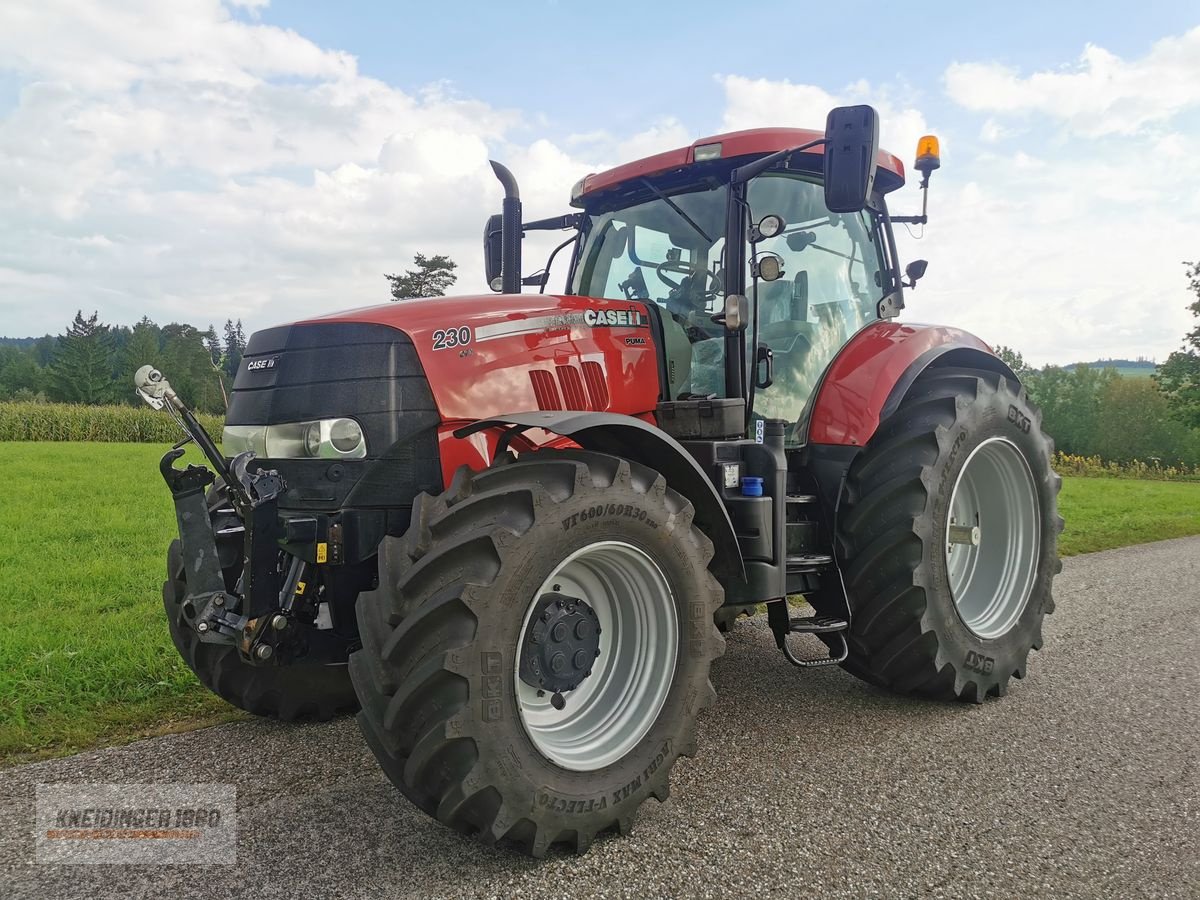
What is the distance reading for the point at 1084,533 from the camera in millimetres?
10586

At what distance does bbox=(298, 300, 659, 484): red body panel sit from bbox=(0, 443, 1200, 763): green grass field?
194cm

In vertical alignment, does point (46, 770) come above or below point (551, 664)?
below

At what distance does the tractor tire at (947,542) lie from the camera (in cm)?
377

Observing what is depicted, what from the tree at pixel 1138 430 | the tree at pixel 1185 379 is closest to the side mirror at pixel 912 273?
the tree at pixel 1185 379

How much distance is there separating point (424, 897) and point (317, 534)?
117cm

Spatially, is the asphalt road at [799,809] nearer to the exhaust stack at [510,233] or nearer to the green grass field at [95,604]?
the green grass field at [95,604]

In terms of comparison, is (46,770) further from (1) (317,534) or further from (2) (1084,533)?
(2) (1084,533)

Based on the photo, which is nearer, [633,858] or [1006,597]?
[633,858]

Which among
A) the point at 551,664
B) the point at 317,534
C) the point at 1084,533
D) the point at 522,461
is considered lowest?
the point at 1084,533

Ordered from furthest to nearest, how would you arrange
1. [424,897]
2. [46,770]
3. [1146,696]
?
[1146,696] → [46,770] → [424,897]

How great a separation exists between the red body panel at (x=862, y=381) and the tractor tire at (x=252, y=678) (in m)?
2.43

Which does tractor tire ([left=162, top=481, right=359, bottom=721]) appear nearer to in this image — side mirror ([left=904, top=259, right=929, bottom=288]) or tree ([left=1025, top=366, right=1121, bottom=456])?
side mirror ([left=904, top=259, right=929, bottom=288])

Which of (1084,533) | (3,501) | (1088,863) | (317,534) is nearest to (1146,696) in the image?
(1088,863)

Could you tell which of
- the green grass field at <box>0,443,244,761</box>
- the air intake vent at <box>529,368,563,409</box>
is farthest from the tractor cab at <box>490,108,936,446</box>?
the green grass field at <box>0,443,244,761</box>
